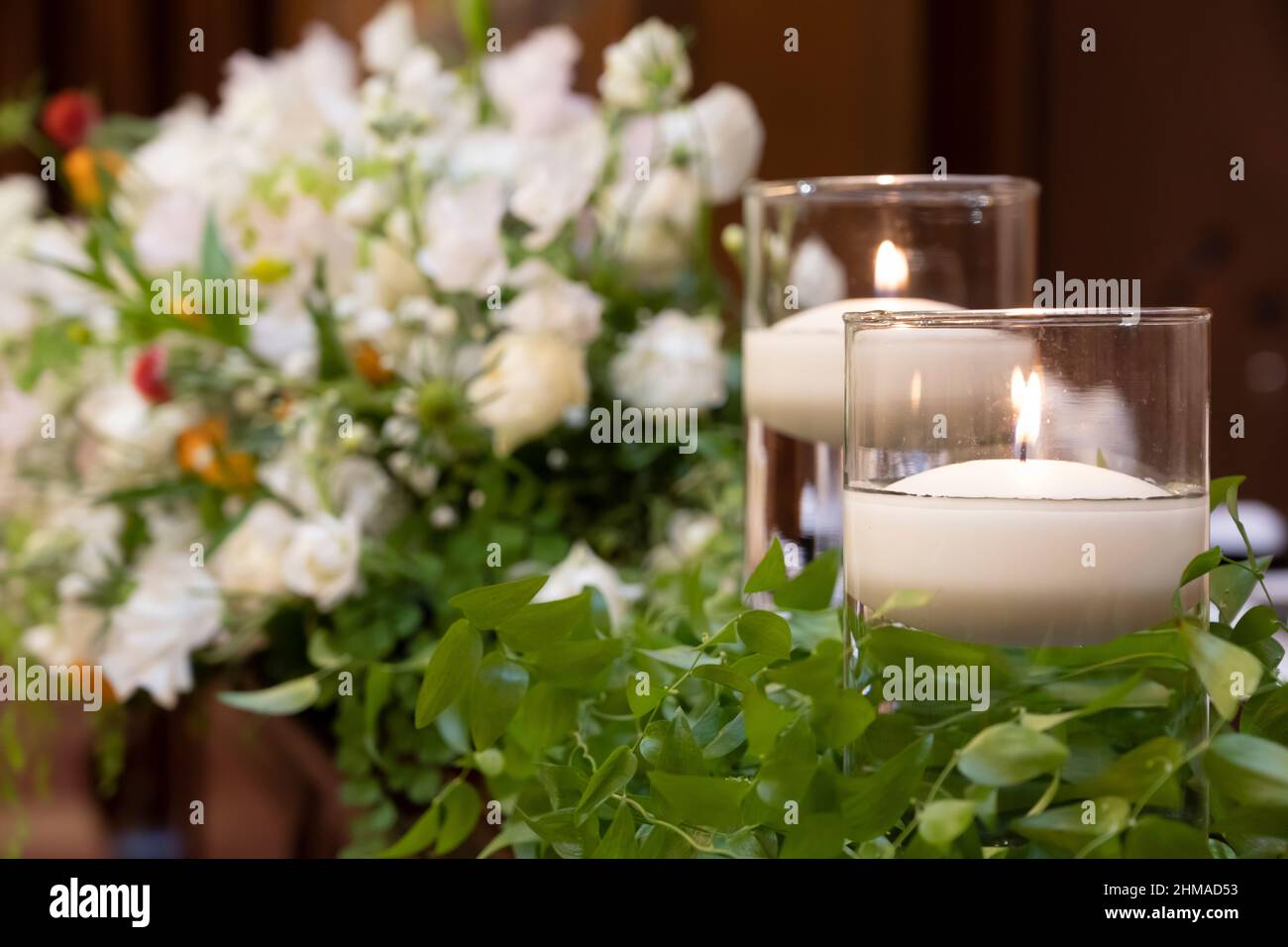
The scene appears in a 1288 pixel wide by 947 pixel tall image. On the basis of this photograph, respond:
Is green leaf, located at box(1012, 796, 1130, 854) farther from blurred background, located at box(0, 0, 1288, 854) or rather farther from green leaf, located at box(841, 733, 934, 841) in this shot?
blurred background, located at box(0, 0, 1288, 854)

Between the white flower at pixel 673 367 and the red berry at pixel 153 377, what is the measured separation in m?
0.24

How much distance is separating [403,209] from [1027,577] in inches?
18.8

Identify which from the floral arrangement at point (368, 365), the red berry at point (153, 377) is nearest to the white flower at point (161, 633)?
the floral arrangement at point (368, 365)

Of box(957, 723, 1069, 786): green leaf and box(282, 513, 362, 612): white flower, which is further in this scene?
box(282, 513, 362, 612): white flower

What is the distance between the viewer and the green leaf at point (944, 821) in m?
0.23

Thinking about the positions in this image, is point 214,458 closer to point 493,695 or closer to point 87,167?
point 87,167

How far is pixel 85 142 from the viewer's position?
86 centimetres

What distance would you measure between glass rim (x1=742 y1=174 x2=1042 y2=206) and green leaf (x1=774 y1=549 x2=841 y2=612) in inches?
6.7

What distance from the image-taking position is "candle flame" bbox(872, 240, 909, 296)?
462 millimetres

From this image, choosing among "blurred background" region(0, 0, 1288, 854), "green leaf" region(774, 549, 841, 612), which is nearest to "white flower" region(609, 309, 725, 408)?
"green leaf" region(774, 549, 841, 612)

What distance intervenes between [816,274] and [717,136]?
264mm

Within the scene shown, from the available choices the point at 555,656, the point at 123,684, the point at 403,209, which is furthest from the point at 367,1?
the point at 555,656

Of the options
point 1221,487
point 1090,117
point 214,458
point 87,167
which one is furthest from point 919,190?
point 1090,117

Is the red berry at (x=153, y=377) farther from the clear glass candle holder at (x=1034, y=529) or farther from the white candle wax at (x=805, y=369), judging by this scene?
the clear glass candle holder at (x=1034, y=529)
